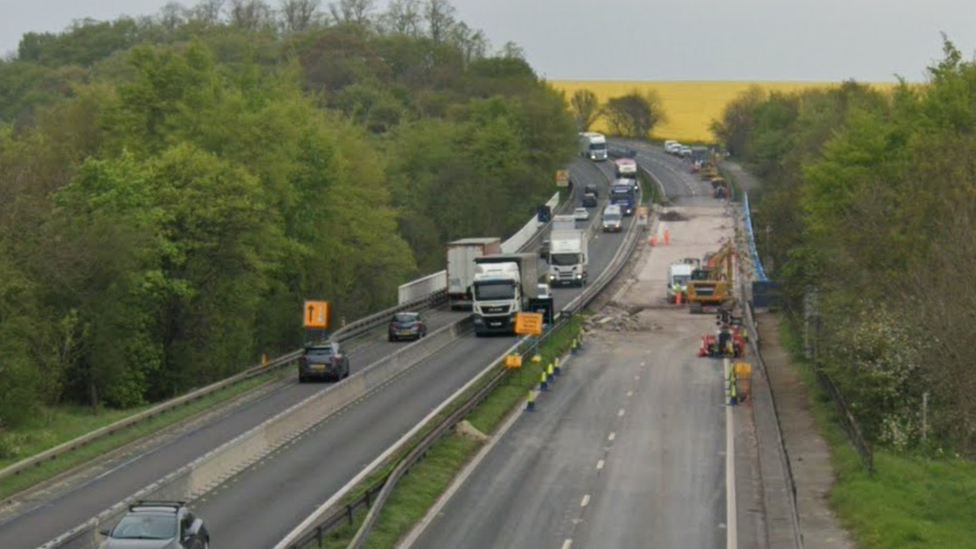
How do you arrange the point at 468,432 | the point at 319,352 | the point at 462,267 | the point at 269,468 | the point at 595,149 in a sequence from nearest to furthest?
the point at 269,468, the point at 468,432, the point at 319,352, the point at 462,267, the point at 595,149

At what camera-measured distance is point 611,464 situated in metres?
44.3

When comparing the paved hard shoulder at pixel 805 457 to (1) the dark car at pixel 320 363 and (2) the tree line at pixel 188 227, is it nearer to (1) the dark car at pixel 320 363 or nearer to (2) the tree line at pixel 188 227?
(1) the dark car at pixel 320 363

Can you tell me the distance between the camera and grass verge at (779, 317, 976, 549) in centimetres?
3303

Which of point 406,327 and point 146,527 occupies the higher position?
point 146,527

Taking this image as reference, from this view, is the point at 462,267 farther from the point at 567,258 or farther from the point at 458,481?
the point at 458,481

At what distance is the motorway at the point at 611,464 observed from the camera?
3525cm

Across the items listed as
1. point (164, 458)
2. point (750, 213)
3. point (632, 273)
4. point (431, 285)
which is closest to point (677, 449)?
point (164, 458)

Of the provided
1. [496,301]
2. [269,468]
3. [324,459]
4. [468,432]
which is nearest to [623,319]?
[496,301]

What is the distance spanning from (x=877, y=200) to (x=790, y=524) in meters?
23.4

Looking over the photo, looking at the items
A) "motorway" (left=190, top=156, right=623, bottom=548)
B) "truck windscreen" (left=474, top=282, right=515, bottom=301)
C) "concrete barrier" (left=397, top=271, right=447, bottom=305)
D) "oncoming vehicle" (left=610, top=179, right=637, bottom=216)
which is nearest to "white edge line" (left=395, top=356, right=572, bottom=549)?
"motorway" (left=190, top=156, right=623, bottom=548)

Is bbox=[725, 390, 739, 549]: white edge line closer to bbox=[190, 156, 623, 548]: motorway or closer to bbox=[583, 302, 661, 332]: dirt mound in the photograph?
bbox=[190, 156, 623, 548]: motorway

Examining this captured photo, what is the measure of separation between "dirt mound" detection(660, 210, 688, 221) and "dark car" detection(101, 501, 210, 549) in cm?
10579

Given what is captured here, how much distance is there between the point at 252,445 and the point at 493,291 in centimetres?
3217

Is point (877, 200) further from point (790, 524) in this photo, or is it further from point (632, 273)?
point (632, 273)
